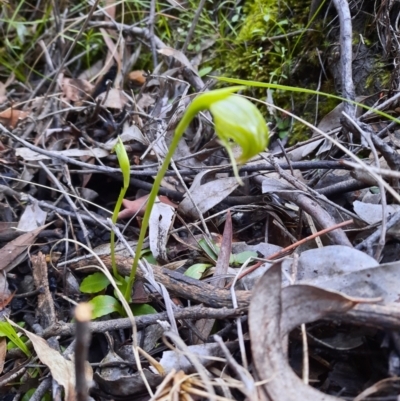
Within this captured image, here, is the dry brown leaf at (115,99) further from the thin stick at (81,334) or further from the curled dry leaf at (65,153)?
the thin stick at (81,334)

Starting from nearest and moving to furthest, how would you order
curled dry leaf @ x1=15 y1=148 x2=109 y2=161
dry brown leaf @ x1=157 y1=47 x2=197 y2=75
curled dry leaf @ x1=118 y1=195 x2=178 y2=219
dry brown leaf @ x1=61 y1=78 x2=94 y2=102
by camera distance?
curled dry leaf @ x1=118 y1=195 x2=178 y2=219 < curled dry leaf @ x1=15 y1=148 x2=109 y2=161 < dry brown leaf @ x1=157 y1=47 x2=197 y2=75 < dry brown leaf @ x1=61 y1=78 x2=94 y2=102

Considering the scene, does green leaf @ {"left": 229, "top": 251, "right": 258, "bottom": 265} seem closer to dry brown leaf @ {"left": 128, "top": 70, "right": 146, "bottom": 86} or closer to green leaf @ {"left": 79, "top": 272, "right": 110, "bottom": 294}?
green leaf @ {"left": 79, "top": 272, "right": 110, "bottom": 294}

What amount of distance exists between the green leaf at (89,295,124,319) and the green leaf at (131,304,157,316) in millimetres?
30

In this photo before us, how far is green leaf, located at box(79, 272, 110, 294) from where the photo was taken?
3.61 feet

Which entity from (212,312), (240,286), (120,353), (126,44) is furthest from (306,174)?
(126,44)

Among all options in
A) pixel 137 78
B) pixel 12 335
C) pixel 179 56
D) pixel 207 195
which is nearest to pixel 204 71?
pixel 179 56

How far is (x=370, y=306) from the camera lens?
74 centimetres

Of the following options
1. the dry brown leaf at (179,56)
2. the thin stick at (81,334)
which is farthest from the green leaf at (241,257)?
the dry brown leaf at (179,56)

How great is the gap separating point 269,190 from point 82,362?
2.35ft

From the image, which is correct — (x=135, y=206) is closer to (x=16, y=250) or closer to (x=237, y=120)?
(x=16, y=250)

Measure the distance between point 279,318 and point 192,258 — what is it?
0.42 m

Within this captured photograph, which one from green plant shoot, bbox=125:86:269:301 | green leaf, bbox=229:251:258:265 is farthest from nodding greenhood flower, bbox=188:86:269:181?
green leaf, bbox=229:251:258:265

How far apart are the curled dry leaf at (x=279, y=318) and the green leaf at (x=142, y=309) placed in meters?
0.33

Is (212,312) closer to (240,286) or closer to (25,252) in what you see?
(240,286)
